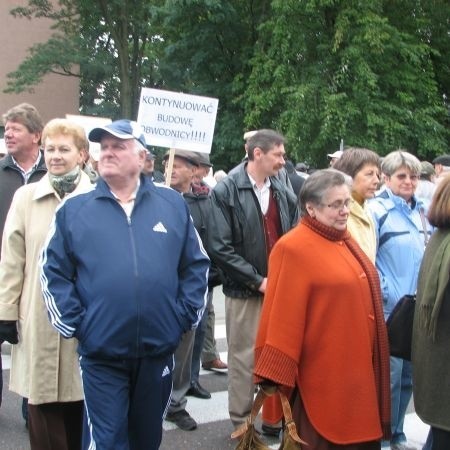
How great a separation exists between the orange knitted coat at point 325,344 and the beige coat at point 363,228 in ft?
3.32

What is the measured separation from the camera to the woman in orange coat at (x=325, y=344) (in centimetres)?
359

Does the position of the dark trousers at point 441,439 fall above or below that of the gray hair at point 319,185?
below

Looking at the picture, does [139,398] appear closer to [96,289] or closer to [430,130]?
[96,289]

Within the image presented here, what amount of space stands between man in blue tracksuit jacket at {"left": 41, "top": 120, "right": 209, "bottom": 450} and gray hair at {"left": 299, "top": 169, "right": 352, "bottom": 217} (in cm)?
69

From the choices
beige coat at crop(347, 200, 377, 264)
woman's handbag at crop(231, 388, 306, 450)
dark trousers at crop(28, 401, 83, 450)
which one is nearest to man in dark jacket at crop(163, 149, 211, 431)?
beige coat at crop(347, 200, 377, 264)

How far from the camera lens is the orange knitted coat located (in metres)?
3.59

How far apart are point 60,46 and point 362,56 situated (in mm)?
12742

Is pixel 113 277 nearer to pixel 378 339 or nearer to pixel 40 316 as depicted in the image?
pixel 40 316

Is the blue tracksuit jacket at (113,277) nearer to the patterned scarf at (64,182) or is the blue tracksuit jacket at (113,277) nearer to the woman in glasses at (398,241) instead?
the patterned scarf at (64,182)

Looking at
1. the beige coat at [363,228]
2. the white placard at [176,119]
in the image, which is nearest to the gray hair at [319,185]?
the beige coat at [363,228]

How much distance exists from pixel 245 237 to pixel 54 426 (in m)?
1.77

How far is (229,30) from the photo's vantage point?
→ 2444 cm

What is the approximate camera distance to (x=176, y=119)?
657cm

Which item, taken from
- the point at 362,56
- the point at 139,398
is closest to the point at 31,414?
the point at 139,398
